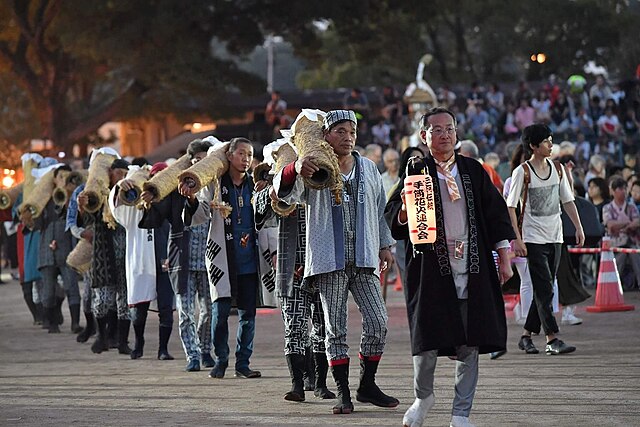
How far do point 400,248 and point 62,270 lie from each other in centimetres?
389

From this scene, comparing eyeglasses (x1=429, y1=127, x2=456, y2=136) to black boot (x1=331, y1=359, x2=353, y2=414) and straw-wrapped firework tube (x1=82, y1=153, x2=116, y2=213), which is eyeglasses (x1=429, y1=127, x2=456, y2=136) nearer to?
black boot (x1=331, y1=359, x2=353, y2=414)

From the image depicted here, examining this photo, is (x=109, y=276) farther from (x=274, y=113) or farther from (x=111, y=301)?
(x=274, y=113)

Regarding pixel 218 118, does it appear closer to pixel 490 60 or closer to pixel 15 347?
pixel 490 60

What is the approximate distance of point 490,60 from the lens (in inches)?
2398

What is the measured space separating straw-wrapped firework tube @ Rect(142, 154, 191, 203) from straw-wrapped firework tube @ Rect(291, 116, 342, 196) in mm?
2229

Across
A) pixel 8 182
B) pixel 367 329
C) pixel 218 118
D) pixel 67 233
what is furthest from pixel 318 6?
pixel 367 329

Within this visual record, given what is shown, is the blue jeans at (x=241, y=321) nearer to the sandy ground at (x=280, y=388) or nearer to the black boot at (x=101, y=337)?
the sandy ground at (x=280, y=388)

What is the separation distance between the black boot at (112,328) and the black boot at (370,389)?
5.36m

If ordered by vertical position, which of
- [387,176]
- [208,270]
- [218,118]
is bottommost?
[208,270]

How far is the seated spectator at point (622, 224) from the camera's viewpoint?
759 inches

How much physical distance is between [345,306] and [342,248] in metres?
0.38

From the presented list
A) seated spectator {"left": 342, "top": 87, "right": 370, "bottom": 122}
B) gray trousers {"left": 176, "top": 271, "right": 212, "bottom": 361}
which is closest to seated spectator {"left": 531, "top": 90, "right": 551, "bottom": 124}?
seated spectator {"left": 342, "top": 87, "right": 370, "bottom": 122}

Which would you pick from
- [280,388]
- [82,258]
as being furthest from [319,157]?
[82,258]

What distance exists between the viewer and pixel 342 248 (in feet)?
29.7
